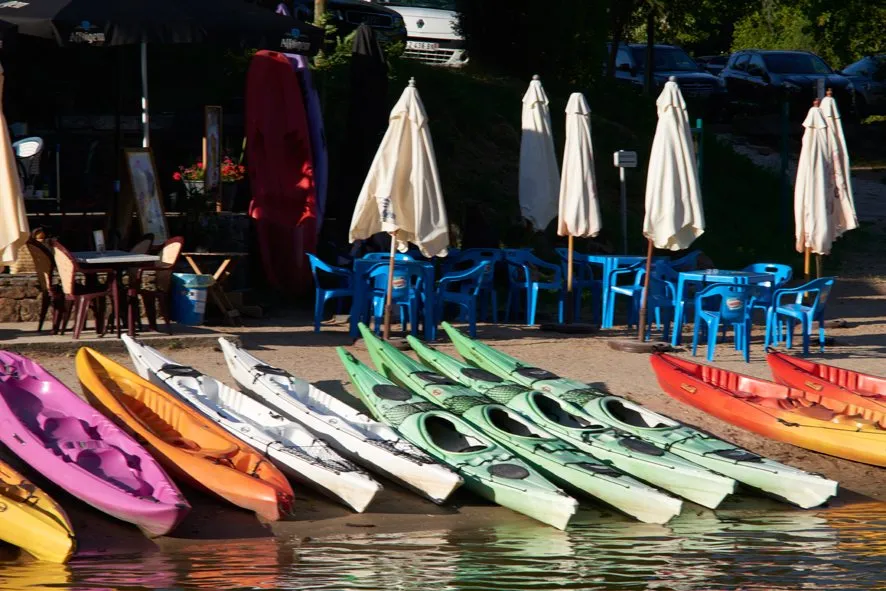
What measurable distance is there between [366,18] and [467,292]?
9500 mm

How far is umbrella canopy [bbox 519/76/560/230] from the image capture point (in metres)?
15.0

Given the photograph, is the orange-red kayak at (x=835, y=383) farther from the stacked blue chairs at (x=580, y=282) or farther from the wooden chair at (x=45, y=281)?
the wooden chair at (x=45, y=281)

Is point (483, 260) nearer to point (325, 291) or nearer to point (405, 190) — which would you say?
point (325, 291)

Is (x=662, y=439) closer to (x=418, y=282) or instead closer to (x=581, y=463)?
(x=581, y=463)

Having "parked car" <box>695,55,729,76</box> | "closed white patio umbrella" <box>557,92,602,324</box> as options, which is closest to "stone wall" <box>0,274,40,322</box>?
"closed white patio umbrella" <box>557,92,602,324</box>

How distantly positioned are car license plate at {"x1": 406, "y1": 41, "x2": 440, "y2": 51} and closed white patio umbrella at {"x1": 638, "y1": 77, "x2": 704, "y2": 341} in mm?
11104

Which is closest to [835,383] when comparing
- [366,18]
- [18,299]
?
[18,299]

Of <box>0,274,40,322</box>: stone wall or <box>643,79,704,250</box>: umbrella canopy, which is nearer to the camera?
<box>643,79,704,250</box>: umbrella canopy

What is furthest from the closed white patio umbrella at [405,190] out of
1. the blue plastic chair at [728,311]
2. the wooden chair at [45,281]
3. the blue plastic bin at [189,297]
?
the wooden chair at [45,281]

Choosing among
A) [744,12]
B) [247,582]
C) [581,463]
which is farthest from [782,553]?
[744,12]

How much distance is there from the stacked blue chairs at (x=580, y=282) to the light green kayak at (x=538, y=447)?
3730 mm

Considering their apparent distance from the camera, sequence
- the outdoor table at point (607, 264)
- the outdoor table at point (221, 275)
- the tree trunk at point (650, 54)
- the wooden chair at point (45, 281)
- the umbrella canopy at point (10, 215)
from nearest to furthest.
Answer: the umbrella canopy at point (10, 215) < the wooden chair at point (45, 281) < the outdoor table at point (221, 275) < the outdoor table at point (607, 264) < the tree trunk at point (650, 54)

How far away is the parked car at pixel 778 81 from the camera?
94.1 ft

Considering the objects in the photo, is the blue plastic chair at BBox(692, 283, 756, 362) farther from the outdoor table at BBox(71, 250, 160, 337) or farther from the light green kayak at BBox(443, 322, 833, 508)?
the outdoor table at BBox(71, 250, 160, 337)
